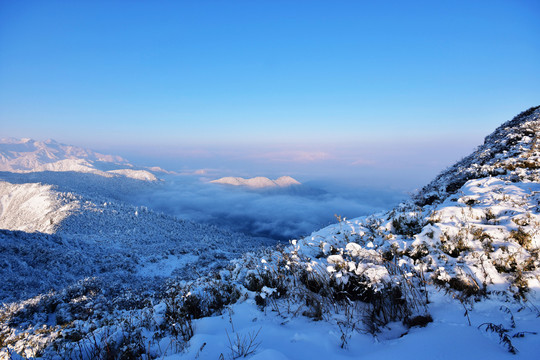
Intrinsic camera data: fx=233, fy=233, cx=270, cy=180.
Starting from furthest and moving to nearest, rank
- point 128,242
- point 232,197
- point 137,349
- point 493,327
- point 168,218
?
point 232,197 < point 168,218 < point 128,242 < point 137,349 < point 493,327

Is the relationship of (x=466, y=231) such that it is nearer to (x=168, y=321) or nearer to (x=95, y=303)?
(x=168, y=321)

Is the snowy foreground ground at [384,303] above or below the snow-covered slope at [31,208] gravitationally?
above

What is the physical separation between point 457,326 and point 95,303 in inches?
584

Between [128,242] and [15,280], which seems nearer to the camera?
[15,280]

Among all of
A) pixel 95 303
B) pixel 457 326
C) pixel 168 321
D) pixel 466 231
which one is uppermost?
pixel 466 231

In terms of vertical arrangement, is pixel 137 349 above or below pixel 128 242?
above

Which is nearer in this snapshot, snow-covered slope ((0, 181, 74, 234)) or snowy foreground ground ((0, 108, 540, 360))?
snowy foreground ground ((0, 108, 540, 360))

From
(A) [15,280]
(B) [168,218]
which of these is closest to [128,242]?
(A) [15,280]

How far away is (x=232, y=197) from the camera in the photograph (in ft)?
582

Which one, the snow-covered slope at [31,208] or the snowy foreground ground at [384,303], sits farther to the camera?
the snow-covered slope at [31,208]

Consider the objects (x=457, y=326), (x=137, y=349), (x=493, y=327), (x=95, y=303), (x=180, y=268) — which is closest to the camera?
(x=493, y=327)

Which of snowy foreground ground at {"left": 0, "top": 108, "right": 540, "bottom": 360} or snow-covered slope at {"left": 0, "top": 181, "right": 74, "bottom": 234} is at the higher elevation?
snowy foreground ground at {"left": 0, "top": 108, "right": 540, "bottom": 360}

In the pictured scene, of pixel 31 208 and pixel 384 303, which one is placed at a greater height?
pixel 384 303

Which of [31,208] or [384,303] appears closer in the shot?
[384,303]
